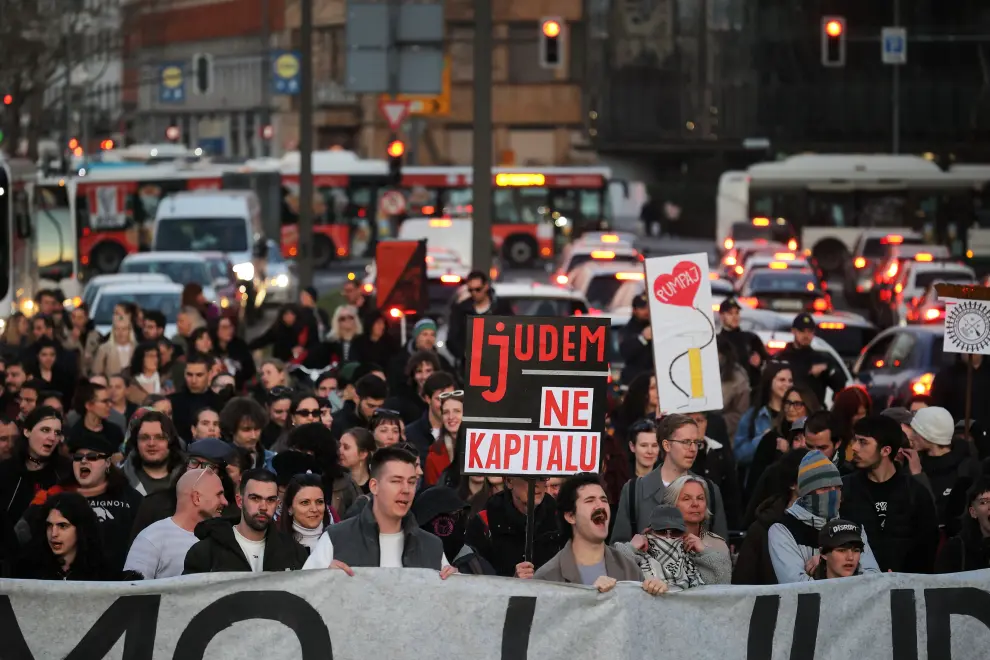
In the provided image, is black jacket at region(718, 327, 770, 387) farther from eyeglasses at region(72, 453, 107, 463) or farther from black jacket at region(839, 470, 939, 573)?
eyeglasses at region(72, 453, 107, 463)

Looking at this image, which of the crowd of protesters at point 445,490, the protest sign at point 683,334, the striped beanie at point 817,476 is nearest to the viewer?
the crowd of protesters at point 445,490

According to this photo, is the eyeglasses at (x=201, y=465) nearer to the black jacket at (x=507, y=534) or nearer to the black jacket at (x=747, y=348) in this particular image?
the black jacket at (x=507, y=534)

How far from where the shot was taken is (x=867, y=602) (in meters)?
8.11

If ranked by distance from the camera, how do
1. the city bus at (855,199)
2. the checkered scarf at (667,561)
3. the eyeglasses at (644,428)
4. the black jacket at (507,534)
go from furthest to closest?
the city bus at (855,199) < the eyeglasses at (644,428) < the black jacket at (507,534) < the checkered scarf at (667,561)

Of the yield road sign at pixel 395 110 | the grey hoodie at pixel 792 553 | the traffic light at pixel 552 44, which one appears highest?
the traffic light at pixel 552 44

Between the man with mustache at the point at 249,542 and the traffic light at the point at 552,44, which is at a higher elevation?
the traffic light at the point at 552,44

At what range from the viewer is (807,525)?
886cm

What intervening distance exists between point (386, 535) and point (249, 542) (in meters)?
0.53

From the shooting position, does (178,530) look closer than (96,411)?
Yes

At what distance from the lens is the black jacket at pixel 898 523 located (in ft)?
32.3

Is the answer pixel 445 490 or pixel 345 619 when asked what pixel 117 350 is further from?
pixel 345 619

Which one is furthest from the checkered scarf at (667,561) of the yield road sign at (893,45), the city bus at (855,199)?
the yield road sign at (893,45)

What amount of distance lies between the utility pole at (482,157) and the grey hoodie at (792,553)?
11.2 metres

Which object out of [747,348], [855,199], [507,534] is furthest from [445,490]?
[855,199]
